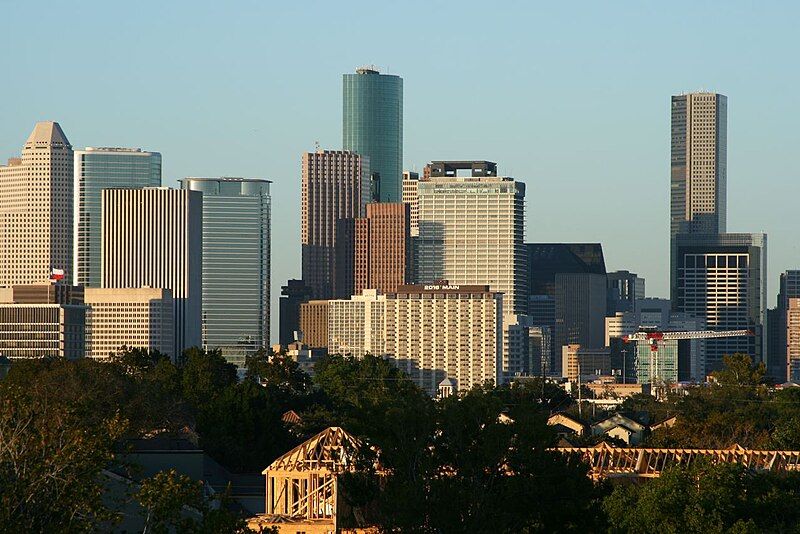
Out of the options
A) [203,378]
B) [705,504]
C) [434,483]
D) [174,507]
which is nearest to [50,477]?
[174,507]

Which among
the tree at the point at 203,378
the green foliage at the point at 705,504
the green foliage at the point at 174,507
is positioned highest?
the green foliage at the point at 174,507

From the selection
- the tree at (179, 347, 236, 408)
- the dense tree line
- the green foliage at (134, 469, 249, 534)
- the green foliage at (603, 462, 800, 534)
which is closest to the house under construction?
the dense tree line

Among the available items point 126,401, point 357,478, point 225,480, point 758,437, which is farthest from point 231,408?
point 357,478

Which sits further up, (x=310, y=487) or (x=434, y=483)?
(x=434, y=483)

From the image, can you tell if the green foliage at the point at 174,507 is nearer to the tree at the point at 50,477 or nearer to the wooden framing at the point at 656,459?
the tree at the point at 50,477

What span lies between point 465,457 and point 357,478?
404cm

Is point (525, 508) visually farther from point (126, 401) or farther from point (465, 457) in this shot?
point (126, 401)

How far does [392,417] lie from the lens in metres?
65.3

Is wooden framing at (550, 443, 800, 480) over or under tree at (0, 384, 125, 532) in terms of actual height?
under

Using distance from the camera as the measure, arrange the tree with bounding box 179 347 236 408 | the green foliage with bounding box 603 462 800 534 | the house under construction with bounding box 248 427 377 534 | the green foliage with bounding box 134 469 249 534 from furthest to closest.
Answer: the tree with bounding box 179 347 236 408 < the house under construction with bounding box 248 427 377 534 < the green foliage with bounding box 603 462 800 534 < the green foliage with bounding box 134 469 249 534

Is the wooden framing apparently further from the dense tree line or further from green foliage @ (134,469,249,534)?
green foliage @ (134,469,249,534)

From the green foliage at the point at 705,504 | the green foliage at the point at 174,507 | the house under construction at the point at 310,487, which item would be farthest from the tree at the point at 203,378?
the green foliage at the point at 174,507

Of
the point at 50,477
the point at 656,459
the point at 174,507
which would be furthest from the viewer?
the point at 656,459

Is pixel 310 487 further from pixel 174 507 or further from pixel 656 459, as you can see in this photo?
pixel 174 507
